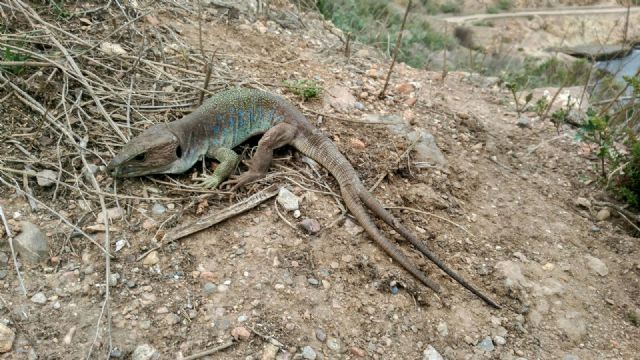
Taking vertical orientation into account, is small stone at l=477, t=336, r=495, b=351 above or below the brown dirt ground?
below

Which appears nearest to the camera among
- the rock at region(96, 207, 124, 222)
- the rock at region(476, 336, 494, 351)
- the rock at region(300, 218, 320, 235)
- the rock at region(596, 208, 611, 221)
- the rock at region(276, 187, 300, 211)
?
the rock at region(476, 336, 494, 351)

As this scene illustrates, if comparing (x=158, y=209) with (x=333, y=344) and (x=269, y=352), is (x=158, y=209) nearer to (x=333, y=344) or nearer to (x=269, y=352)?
(x=269, y=352)

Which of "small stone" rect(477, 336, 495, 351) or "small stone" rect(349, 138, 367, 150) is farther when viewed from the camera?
"small stone" rect(349, 138, 367, 150)

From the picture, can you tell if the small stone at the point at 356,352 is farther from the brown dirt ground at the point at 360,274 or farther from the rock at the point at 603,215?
the rock at the point at 603,215

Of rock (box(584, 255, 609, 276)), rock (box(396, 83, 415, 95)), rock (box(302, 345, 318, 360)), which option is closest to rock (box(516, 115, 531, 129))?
rock (box(396, 83, 415, 95))

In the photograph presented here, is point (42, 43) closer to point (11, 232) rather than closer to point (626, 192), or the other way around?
point (11, 232)

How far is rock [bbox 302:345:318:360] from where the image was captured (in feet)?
8.60

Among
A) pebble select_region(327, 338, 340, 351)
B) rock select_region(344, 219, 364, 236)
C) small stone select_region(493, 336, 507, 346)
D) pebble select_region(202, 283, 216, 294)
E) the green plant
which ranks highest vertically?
the green plant

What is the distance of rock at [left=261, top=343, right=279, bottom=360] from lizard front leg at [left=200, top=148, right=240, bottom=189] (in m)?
1.28

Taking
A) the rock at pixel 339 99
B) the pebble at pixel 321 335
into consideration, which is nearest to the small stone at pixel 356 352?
the pebble at pixel 321 335

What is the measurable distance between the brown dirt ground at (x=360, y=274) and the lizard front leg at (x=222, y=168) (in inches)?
5.7

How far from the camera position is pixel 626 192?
4.16 metres

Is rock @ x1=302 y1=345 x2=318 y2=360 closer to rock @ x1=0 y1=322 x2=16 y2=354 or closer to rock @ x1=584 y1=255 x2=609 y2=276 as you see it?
rock @ x1=0 y1=322 x2=16 y2=354

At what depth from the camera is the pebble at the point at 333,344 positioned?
2717mm
